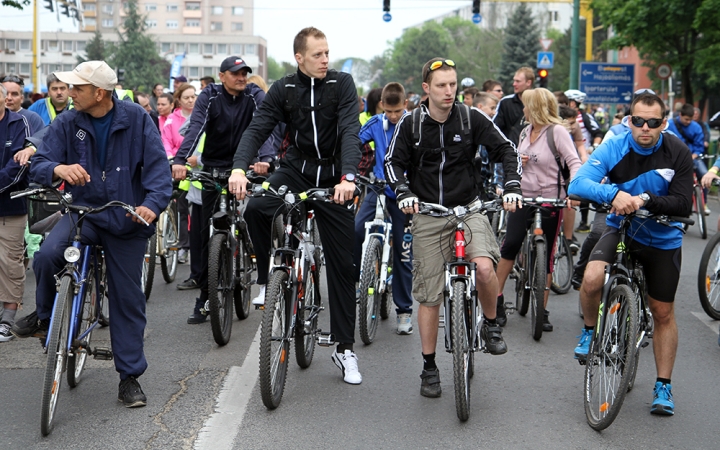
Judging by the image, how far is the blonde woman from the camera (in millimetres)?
8023

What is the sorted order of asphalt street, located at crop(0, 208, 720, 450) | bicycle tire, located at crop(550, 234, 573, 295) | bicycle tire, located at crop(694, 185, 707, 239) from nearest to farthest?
asphalt street, located at crop(0, 208, 720, 450) → bicycle tire, located at crop(550, 234, 573, 295) → bicycle tire, located at crop(694, 185, 707, 239)

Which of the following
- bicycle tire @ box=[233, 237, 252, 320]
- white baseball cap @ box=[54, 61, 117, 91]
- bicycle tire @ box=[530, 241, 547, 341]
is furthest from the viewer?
bicycle tire @ box=[233, 237, 252, 320]

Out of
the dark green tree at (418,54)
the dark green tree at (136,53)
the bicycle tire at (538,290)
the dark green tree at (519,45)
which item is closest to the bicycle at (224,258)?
the bicycle tire at (538,290)

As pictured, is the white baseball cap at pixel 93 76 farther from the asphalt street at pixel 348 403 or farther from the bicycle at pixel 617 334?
the bicycle at pixel 617 334

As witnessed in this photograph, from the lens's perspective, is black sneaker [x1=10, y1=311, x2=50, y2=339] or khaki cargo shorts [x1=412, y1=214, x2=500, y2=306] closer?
black sneaker [x1=10, y1=311, x2=50, y2=339]

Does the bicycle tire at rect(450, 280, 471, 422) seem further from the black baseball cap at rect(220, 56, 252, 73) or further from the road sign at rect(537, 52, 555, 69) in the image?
the road sign at rect(537, 52, 555, 69)

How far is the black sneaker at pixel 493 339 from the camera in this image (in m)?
5.95

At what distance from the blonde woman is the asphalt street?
0.72 metres

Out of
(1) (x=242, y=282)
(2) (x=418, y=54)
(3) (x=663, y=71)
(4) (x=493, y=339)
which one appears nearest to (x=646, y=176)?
(4) (x=493, y=339)

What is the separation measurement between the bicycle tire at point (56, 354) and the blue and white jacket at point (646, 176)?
2999 millimetres

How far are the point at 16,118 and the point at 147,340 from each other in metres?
2.00

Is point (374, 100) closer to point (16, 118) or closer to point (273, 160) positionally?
point (273, 160)

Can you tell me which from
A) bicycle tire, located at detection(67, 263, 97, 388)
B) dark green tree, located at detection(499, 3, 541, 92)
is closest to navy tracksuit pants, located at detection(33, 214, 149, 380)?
bicycle tire, located at detection(67, 263, 97, 388)

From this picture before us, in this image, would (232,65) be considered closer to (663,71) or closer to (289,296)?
(289,296)
